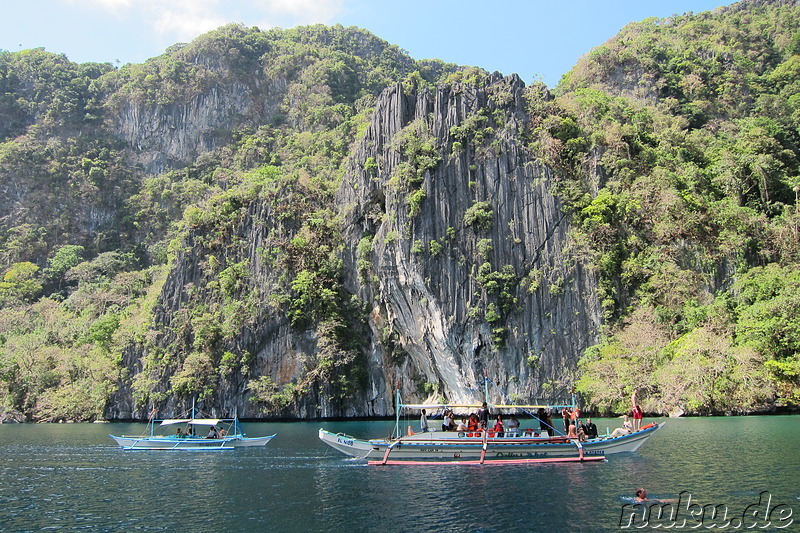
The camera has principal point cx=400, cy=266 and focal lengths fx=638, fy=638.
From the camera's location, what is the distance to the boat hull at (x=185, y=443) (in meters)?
36.8

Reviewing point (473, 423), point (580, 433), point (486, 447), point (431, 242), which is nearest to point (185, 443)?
point (473, 423)

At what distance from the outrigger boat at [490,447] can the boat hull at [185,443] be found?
12.0m

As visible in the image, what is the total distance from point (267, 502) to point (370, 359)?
129ft

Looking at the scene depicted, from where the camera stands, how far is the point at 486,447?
26.5 m

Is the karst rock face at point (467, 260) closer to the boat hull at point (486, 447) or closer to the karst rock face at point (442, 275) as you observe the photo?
the karst rock face at point (442, 275)

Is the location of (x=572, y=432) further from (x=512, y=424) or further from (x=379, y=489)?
(x=379, y=489)

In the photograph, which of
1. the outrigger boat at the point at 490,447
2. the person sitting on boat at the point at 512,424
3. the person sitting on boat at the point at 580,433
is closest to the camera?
the outrigger boat at the point at 490,447

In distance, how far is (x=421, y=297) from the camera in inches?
2128

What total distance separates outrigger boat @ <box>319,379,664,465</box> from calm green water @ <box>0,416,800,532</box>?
95 cm

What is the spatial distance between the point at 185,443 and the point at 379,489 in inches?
814

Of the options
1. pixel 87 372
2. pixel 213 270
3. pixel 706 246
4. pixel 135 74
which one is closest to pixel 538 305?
pixel 706 246

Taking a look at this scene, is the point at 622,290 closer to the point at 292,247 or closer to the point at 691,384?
the point at 691,384

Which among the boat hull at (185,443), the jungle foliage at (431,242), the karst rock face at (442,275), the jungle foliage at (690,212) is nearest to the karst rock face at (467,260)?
A: the karst rock face at (442,275)

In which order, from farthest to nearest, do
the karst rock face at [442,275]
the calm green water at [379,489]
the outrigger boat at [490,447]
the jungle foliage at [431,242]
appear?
the karst rock face at [442,275]
the jungle foliage at [431,242]
the outrigger boat at [490,447]
the calm green water at [379,489]
